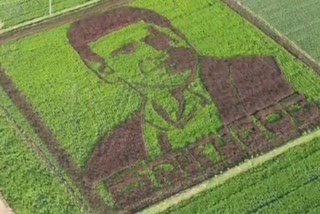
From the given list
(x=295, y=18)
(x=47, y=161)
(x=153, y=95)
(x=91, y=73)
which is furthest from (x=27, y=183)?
(x=295, y=18)

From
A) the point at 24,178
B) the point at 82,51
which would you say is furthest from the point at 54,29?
the point at 24,178

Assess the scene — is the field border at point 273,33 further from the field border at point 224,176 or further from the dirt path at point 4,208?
the dirt path at point 4,208

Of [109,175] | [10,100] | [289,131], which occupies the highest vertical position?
[10,100]

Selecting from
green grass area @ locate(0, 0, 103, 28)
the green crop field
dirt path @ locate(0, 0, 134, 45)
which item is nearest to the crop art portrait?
dirt path @ locate(0, 0, 134, 45)

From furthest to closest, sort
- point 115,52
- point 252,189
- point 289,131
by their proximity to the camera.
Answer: point 115,52
point 289,131
point 252,189

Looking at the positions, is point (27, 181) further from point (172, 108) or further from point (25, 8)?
point (25, 8)

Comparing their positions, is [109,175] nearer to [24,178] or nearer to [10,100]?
[24,178]
